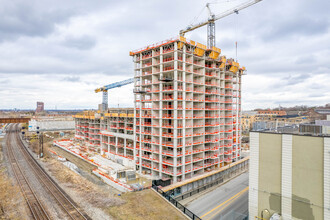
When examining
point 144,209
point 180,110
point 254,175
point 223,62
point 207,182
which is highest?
point 223,62

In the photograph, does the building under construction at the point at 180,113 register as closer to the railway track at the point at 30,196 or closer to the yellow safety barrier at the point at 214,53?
the yellow safety barrier at the point at 214,53

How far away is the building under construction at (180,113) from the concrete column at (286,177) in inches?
776

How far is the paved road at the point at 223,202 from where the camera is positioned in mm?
29775

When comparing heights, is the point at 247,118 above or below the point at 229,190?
above

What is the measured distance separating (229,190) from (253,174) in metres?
19.5

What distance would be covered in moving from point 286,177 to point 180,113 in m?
22.0

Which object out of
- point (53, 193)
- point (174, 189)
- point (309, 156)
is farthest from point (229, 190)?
point (53, 193)

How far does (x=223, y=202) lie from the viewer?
33594 millimetres

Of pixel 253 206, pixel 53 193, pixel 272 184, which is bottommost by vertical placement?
pixel 53 193

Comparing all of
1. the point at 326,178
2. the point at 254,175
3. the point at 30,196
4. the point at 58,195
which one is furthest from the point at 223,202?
the point at 30,196

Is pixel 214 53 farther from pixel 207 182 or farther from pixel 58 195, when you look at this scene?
pixel 58 195

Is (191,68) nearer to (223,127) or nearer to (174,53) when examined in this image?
(174,53)

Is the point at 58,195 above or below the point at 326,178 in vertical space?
below

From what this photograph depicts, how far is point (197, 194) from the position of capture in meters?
38.0
